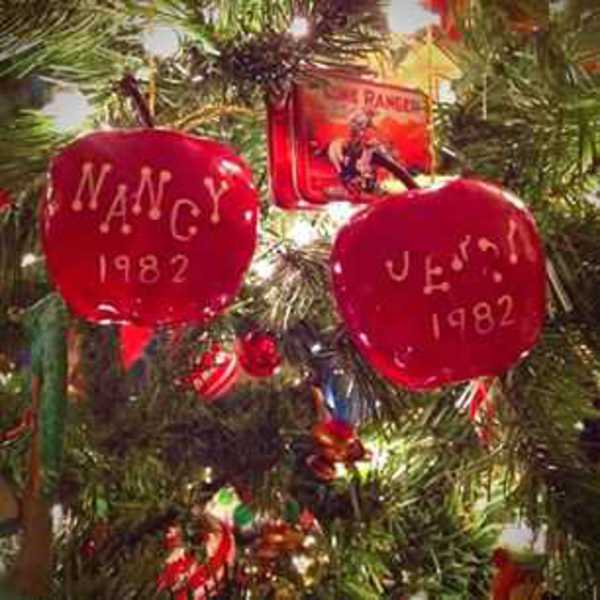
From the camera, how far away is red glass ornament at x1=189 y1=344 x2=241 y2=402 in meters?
0.88

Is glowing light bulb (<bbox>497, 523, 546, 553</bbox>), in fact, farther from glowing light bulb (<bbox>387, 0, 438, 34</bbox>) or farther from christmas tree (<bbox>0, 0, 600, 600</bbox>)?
glowing light bulb (<bbox>387, 0, 438, 34</bbox>)

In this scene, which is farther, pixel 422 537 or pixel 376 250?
pixel 422 537

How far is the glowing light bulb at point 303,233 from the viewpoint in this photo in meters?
0.76

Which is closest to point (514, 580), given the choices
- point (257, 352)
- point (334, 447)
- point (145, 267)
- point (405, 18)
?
point (334, 447)

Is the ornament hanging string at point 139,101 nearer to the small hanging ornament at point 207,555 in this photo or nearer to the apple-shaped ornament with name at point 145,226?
the apple-shaped ornament with name at point 145,226

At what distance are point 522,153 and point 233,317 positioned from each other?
295 millimetres

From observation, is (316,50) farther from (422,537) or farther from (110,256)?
(422,537)

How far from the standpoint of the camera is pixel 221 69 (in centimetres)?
64

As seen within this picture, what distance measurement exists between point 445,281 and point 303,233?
0.30m

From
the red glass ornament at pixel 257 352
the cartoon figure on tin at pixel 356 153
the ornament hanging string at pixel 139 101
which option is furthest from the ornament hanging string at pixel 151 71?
the red glass ornament at pixel 257 352

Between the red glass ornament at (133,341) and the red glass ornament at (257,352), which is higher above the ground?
the red glass ornament at (133,341)

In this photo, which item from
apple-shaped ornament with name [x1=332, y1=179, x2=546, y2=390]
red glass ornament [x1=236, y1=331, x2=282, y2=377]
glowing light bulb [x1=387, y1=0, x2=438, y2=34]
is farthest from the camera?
glowing light bulb [x1=387, y1=0, x2=438, y2=34]

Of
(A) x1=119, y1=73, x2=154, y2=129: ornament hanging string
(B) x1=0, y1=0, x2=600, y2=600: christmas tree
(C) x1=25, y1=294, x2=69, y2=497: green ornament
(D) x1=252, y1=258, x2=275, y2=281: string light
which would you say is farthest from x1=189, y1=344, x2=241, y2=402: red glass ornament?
(A) x1=119, y1=73, x2=154, y2=129: ornament hanging string

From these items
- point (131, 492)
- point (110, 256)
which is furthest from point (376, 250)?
point (131, 492)
